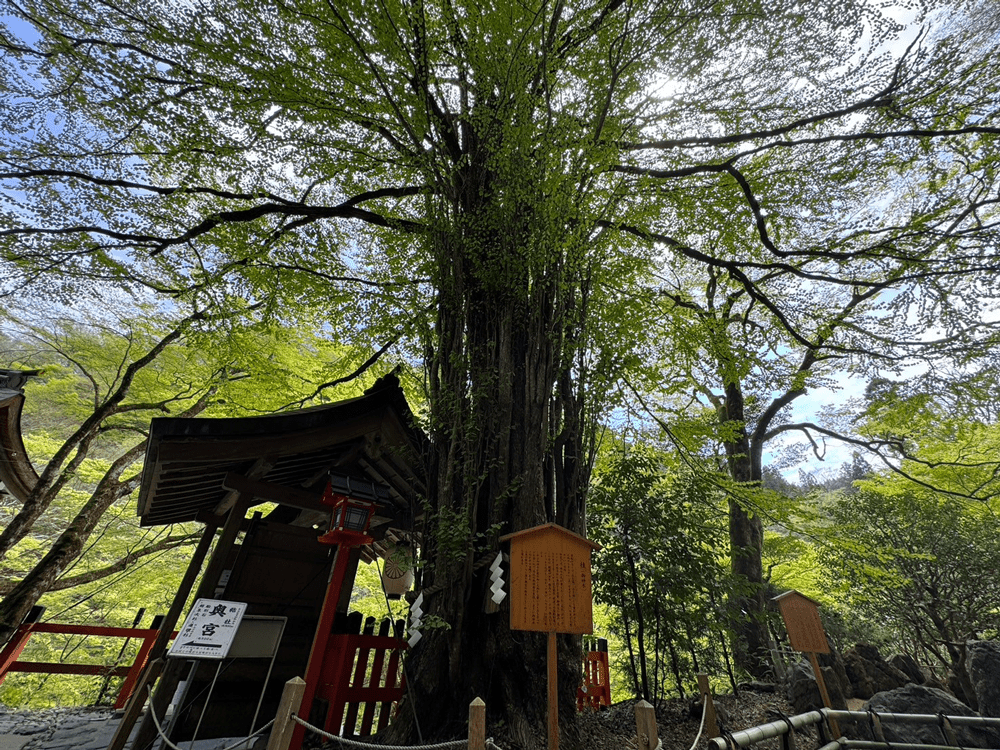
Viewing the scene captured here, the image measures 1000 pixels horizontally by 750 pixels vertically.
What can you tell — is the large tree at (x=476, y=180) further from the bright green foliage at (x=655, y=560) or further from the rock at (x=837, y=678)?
the rock at (x=837, y=678)

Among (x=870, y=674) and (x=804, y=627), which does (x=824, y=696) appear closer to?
(x=804, y=627)

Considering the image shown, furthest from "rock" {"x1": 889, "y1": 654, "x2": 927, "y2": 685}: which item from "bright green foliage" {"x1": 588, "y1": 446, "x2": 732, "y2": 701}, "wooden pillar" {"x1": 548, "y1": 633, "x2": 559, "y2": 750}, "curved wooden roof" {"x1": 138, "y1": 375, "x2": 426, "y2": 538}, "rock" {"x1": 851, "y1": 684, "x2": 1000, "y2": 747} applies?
"curved wooden roof" {"x1": 138, "y1": 375, "x2": 426, "y2": 538}

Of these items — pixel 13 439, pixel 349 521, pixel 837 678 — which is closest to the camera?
pixel 349 521

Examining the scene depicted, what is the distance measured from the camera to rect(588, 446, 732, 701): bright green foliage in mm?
5180

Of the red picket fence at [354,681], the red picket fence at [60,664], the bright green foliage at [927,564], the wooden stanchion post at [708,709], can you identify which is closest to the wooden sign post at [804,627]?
the wooden stanchion post at [708,709]

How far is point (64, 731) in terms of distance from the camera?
19.9ft

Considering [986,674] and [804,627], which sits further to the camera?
[986,674]

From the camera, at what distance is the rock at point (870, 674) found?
736 centimetres

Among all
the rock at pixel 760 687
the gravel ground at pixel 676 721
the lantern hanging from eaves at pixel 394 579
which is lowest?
the gravel ground at pixel 676 721

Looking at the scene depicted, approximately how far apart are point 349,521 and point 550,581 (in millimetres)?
2414

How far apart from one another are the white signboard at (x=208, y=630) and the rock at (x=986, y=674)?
991 centimetres

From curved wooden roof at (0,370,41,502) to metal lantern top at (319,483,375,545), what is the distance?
5.50m

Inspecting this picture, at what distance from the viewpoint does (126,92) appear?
21.6 feet

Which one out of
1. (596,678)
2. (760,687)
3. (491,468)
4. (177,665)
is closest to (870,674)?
(760,687)
